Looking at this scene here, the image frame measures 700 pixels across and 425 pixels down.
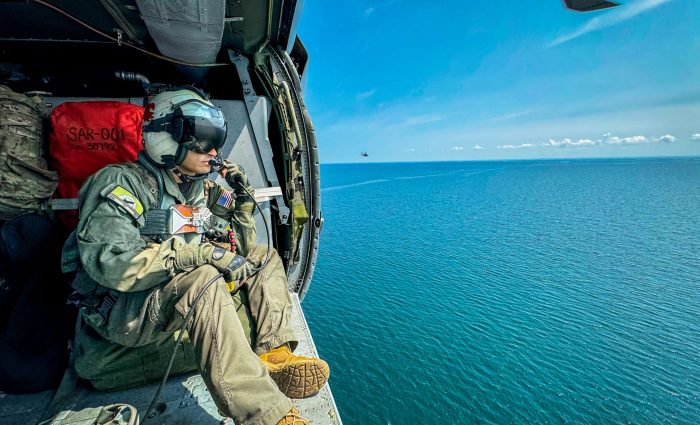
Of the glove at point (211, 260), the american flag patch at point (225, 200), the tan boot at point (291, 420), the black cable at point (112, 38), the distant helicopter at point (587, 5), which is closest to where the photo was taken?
the tan boot at point (291, 420)

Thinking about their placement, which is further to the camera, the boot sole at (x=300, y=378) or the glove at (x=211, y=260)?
the boot sole at (x=300, y=378)

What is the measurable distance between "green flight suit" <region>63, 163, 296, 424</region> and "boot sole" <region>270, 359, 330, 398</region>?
29 cm

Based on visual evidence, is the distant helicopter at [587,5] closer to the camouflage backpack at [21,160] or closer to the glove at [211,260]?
the glove at [211,260]

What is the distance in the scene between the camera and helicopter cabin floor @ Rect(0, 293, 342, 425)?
202 centimetres

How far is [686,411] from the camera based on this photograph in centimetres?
1081

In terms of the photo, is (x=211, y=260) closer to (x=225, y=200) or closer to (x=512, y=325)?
(x=225, y=200)

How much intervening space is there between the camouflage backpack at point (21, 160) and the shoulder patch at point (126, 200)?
44.7 inches

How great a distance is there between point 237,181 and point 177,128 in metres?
0.81

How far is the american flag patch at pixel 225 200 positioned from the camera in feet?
10.1

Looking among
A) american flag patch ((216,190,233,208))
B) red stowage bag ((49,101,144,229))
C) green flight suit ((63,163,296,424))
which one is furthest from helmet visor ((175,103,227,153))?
red stowage bag ((49,101,144,229))

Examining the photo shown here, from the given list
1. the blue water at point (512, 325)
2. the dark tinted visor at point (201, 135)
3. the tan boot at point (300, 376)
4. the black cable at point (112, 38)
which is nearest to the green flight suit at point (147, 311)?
the tan boot at point (300, 376)

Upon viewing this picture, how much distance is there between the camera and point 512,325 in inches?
614

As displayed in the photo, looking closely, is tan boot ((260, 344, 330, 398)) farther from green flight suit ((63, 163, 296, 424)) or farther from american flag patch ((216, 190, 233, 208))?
american flag patch ((216, 190, 233, 208))

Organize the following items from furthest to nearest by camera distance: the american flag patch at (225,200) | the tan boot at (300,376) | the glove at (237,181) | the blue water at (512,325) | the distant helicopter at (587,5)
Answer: the blue water at (512,325)
the american flag patch at (225,200)
the glove at (237,181)
the tan boot at (300,376)
the distant helicopter at (587,5)
